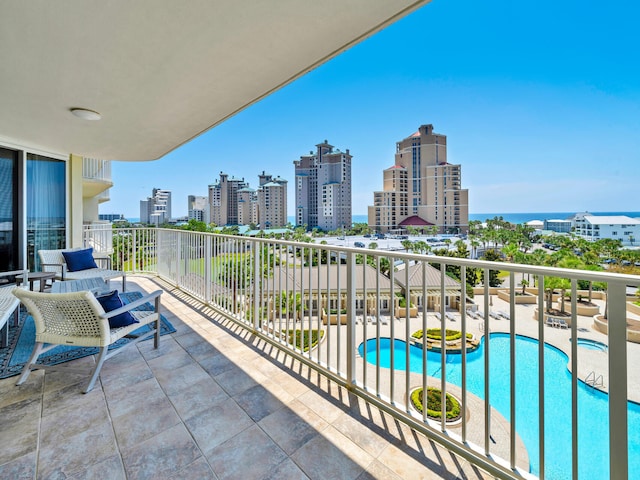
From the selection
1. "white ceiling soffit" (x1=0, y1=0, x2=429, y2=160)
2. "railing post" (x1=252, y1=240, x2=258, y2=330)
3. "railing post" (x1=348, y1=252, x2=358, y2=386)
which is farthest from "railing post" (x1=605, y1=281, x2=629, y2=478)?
"railing post" (x1=252, y1=240, x2=258, y2=330)

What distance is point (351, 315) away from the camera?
83.9 inches

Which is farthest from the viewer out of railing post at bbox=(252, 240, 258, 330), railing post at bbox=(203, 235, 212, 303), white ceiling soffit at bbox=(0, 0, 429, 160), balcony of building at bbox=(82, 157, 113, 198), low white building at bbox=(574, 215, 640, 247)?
low white building at bbox=(574, 215, 640, 247)

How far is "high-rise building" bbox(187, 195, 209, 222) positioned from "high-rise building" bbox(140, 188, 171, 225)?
3.98 metres

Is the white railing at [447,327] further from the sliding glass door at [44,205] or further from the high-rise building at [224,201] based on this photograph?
the high-rise building at [224,201]

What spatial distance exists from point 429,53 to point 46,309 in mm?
45147

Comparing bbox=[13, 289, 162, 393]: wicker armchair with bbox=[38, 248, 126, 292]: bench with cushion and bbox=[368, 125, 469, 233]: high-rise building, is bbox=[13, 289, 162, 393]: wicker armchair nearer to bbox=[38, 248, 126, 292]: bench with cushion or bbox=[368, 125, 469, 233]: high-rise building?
bbox=[38, 248, 126, 292]: bench with cushion

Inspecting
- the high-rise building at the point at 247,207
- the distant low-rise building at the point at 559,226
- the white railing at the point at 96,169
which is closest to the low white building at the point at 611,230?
the distant low-rise building at the point at 559,226

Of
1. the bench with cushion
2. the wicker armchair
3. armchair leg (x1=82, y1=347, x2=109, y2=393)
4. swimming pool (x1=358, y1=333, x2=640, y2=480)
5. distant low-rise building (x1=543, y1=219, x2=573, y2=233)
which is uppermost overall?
distant low-rise building (x1=543, y1=219, x2=573, y2=233)

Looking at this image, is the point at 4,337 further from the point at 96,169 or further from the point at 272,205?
the point at 272,205

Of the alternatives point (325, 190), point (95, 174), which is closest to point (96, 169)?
point (95, 174)

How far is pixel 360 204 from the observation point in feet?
167

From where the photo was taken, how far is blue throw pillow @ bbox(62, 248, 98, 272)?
177 inches

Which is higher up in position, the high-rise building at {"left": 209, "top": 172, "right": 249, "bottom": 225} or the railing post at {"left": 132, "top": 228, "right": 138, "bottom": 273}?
the high-rise building at {"left": 209, "top": 172, "right": 249, "bottom": 225}

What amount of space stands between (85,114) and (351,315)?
374 centimetres
